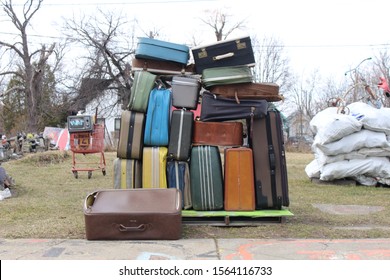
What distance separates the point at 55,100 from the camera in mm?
44875

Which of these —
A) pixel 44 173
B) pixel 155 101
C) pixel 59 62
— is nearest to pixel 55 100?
pixel 59 62

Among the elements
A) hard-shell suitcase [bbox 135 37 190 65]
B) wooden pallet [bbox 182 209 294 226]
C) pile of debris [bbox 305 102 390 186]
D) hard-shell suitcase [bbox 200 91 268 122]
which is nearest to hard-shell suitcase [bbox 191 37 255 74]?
hard-shell suitcase [bbox 135 37 190 65]

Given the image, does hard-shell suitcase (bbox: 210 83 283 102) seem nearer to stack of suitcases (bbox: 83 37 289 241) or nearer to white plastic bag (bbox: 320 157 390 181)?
stack of suitcases (bbox: 83 37 289 241)

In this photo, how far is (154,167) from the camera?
238 inches

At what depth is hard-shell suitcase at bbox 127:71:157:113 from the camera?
608 centimetres

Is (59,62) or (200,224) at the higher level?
(59,62)

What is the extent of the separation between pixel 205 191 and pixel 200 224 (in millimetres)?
416

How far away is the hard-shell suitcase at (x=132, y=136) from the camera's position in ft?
19.9

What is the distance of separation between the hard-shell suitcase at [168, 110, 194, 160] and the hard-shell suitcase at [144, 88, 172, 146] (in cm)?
8

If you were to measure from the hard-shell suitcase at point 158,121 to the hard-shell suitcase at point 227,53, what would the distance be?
702 mm

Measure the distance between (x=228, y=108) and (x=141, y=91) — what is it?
1.13 m
